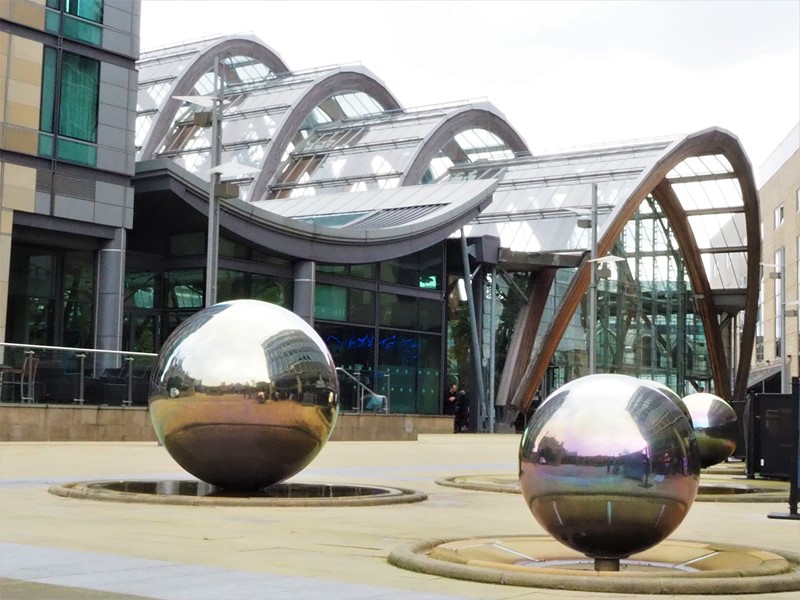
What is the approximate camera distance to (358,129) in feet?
199

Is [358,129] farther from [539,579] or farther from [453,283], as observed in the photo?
[539,579]

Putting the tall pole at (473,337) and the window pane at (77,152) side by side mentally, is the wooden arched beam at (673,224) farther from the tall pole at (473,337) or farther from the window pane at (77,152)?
the window pane at (77,152)

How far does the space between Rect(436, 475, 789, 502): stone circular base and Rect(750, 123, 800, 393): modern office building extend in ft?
213

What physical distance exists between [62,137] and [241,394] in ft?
81.8

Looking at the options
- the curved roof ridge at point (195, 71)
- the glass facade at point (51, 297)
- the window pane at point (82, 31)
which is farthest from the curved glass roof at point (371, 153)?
the window pane at point (82, 31)

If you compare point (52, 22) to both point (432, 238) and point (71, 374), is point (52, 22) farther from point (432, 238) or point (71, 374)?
point (432, 238)

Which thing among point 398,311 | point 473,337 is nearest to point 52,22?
point 398,311

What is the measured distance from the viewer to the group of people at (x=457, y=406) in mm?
48469

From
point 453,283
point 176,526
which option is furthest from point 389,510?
point 453,283

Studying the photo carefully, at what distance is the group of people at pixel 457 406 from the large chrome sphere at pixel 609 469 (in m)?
40.6

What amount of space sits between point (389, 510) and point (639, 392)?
16.6 ft

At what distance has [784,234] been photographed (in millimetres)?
93312

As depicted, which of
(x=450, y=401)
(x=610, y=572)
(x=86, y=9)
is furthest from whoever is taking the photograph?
(x=450, y=401)

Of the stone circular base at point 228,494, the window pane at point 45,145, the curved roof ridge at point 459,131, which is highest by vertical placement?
the curved roof ridge at point 459,131
